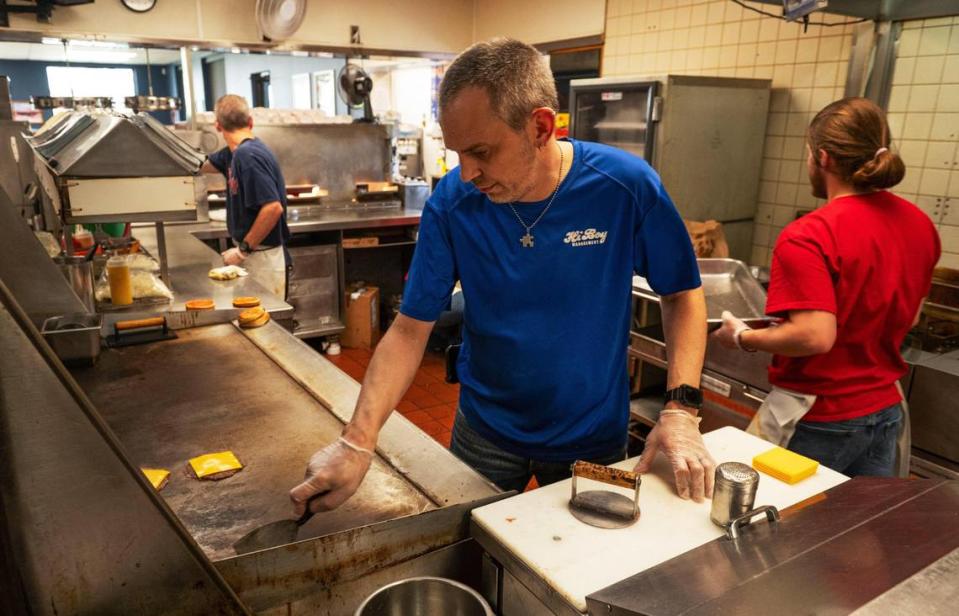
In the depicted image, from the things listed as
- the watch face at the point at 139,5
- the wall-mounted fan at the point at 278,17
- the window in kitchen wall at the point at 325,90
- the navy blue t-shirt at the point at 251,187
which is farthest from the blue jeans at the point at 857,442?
the window in kitchen wall at the point at 325,90

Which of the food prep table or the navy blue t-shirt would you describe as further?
the navy blue t-shirt

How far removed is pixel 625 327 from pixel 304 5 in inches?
201

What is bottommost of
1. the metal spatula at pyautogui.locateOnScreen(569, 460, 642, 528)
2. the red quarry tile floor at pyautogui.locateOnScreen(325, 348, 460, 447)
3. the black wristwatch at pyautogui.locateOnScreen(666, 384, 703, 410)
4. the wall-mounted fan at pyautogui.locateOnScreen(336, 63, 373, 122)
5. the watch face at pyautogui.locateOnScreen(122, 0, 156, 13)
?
the red quarry tile floor at pyautogui.locateOnScreen(325, 348, 460, 447)

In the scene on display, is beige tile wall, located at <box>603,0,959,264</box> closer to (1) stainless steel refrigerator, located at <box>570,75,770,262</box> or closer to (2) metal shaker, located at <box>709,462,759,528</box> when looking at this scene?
(1) stainless steel refrigerator, located at <box>570,75,770,262</box>

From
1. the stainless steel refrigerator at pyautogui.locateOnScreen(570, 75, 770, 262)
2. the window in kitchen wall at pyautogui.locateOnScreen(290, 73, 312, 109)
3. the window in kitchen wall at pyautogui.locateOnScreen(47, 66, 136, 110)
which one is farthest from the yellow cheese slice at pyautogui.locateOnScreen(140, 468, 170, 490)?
the window in kitchen wall at pyautogui.locateOnScreen(47, 66, 136, 110)

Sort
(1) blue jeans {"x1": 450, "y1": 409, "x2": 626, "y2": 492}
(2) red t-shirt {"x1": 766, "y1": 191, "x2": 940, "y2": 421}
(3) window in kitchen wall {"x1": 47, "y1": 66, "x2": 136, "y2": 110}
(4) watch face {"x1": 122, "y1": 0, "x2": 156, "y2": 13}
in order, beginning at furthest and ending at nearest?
(3) window in kitchen wall {"x1": 47, "y1": 66, "x2": 136, "y2": 110}
(4) watch face {"x1": 122, "y1": 0, "x2": 156, "y2": 13}
(2) red t-shirt {"x1": 766, "y1": 191, "x2": 940, "y2": 421}
(1) blue jeans {"x1": 450, "y1": 409, "x2": 626, "y2": 492}

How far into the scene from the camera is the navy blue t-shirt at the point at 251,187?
404 cm

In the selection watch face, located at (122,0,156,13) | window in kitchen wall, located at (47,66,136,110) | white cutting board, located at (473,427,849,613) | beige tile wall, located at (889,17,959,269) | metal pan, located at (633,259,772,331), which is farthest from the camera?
window in kitchen wall, located at (47,66,136,110)

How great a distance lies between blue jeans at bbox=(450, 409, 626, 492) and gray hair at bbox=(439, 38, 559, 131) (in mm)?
797

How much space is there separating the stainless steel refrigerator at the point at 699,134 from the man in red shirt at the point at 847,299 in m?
1.93

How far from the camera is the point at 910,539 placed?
1.04 metres

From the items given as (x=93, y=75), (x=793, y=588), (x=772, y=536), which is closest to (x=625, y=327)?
(x=772, y=536)

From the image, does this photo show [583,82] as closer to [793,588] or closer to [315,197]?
[315,197]

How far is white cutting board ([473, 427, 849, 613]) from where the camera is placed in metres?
1.01
